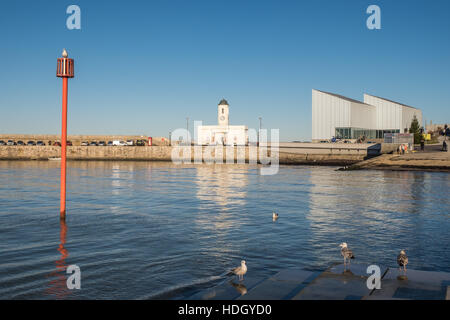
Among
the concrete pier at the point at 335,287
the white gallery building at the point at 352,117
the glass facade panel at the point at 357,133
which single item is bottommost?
the concrete pier at the point at 335,287

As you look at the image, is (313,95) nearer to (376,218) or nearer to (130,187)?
(130,187)

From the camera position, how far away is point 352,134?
104 m

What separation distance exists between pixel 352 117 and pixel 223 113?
4475 centimetres

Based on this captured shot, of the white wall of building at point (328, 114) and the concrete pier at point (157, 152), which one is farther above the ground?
the white wall of building at point (328, 114)

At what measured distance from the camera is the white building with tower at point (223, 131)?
132875 millimetres

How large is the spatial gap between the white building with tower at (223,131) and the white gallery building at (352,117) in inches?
1252

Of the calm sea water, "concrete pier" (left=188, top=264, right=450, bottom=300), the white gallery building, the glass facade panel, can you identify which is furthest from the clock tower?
"concrete pier" (left=188, top=264, right=450, bottom=300)

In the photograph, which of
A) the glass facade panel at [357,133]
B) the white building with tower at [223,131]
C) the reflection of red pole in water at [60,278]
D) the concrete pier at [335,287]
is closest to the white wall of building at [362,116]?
the glass facade panel at [357,133]

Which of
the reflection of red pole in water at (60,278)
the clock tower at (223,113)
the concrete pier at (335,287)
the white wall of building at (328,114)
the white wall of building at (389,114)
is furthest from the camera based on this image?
the clock tower at (223,113)

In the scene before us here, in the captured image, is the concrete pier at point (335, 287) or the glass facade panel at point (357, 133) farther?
the glass facade panel at point (357, 133)

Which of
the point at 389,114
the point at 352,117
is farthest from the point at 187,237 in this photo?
the point at 389,114

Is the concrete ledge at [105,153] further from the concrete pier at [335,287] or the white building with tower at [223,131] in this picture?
the concrete pier at [335,287]

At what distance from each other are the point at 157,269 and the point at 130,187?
27542 mm
